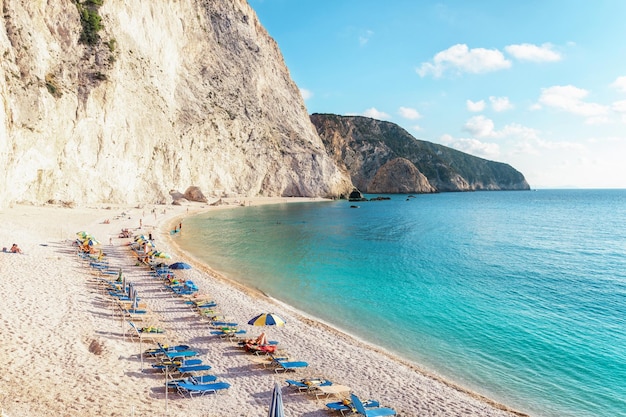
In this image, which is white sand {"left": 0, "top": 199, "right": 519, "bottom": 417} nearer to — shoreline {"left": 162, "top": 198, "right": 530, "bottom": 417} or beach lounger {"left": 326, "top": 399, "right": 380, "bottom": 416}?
shoreline {"left": 162, "top": 198, "right": 530, "bottom": 417}

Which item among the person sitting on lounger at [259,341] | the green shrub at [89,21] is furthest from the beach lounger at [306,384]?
the green shrub at [89,21]

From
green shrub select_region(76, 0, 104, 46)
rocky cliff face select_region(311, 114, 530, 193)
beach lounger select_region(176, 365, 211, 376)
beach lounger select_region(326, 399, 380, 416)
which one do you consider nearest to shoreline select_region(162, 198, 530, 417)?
beach lounger select_region(326, 399, 380, 416)

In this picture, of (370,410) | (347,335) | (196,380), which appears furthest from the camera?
(347,335)

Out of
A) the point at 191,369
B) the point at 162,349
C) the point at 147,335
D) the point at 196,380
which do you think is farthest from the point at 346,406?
the point at 147,335

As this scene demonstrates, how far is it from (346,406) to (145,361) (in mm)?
6626

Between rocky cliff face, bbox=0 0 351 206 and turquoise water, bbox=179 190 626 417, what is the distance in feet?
62.1

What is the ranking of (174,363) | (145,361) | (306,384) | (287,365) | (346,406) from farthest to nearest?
(287,365), (145,361), (174,363), (306,384), (346,406)

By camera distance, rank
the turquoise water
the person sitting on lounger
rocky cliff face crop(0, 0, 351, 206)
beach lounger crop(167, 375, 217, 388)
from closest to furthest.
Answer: beach lounger crop(167, 375, 217, 388), the turquoise water, the person sitting on lounger, rocky cliff face crop(0, 0, 351, 206)

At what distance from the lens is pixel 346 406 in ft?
35.0

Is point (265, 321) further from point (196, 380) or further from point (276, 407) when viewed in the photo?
point (276, 407)

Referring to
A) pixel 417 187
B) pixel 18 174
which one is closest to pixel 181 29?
pixel 18 174

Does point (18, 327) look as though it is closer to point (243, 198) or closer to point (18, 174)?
point (18, 174)

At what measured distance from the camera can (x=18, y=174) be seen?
40750 mm

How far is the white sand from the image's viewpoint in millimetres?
9860
